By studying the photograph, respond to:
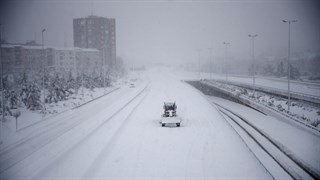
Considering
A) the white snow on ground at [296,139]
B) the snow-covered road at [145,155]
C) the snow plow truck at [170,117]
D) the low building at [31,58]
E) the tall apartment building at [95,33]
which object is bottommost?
the white snow on ground at [296,139]

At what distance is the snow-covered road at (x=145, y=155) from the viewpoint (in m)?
15.6

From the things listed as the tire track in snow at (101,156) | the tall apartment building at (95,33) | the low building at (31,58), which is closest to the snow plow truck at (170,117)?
the tire track in snow at (101,156)

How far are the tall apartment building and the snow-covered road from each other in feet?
441

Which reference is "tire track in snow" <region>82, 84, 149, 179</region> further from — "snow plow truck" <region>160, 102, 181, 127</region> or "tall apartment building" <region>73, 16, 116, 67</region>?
"tall apartment building" <region>73, 16, 116, 67</region>

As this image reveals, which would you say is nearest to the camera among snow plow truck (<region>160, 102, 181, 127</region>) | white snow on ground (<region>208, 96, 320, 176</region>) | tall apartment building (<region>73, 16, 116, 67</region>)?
white snow on ground (<region>208, 96, 320, 176</region>)

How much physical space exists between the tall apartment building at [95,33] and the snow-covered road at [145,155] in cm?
13430

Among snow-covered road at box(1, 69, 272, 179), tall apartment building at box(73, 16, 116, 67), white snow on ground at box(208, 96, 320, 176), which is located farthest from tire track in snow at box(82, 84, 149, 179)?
tall apartment building at box(73, 16, 116, 67)

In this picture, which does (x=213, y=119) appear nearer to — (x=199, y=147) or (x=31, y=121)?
(x=199, y=147)

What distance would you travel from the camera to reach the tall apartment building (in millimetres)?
156125

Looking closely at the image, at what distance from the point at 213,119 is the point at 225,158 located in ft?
45.9

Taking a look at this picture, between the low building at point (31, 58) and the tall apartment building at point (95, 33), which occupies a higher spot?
the tall apartment building at point (95, 33)

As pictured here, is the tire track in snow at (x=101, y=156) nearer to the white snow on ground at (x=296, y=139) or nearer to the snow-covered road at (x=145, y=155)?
the snow-covered road at (x=145, y=155)

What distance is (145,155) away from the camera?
61.6ft

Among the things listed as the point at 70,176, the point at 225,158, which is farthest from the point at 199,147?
the point at 70,176
